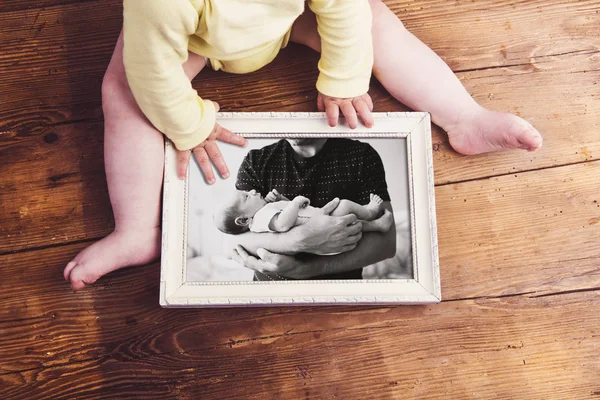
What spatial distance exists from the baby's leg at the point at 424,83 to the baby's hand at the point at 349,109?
6cm

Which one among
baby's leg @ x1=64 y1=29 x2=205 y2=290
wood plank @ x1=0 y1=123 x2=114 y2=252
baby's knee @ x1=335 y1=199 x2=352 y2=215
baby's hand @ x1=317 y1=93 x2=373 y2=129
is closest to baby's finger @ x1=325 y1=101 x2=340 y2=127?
baby's hand @ x1=317 y1=93 x2=373 y2=129

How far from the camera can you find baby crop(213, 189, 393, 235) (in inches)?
29.6

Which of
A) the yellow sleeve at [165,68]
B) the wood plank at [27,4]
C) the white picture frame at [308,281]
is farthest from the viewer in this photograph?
the wood plank at [27,4]

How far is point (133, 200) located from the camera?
0.74m

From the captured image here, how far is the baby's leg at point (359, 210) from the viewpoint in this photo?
76 centimetres

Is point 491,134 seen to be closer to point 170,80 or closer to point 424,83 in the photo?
point 424,83

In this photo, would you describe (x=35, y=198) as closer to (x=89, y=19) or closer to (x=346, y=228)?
(x=89, y=19)

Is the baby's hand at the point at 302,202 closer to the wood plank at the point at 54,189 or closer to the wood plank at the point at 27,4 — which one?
the wood plank at the point at 54,189

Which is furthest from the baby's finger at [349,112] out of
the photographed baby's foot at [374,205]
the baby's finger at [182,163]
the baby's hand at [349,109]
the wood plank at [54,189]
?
the wood plank at [54,189]


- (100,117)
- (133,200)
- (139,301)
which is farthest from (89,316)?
(100,117)

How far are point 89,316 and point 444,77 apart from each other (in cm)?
61

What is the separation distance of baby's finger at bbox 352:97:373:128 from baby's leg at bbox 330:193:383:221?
116 millimetres

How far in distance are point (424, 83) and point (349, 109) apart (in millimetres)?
118

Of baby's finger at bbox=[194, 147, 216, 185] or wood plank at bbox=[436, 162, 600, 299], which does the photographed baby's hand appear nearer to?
baby's finger at bbox=[194, 147, 216, 185]
